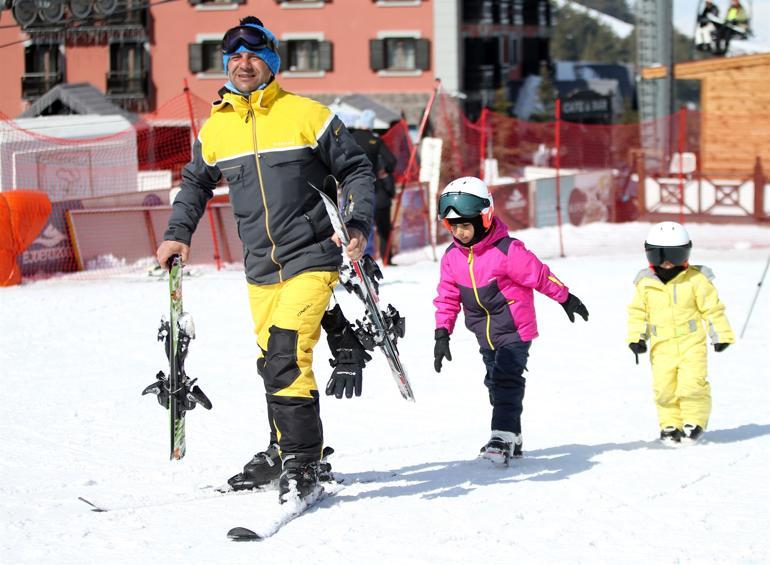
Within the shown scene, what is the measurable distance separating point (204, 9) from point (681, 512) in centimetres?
4142

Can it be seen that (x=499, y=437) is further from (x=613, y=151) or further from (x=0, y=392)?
(x=613, y=151)

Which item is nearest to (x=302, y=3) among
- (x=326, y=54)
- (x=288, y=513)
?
(x=326, y=54)

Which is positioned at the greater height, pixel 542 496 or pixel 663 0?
pixel 663 0

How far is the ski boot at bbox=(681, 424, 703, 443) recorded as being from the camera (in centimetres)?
709

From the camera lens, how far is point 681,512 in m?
5.53

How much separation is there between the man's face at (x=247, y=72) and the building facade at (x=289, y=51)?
3788cm

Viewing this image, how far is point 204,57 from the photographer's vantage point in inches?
1766

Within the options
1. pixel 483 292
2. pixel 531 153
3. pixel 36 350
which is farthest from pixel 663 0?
pixel 483 292

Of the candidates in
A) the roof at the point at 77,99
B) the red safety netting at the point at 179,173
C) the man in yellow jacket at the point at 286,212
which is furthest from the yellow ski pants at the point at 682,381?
the roof at the point at 77,99

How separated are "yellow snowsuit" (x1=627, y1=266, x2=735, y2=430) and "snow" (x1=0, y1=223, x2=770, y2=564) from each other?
0.27 meters

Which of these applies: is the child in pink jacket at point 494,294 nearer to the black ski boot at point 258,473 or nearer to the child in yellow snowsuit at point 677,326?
the child in yellow snowsuit at point 677,326

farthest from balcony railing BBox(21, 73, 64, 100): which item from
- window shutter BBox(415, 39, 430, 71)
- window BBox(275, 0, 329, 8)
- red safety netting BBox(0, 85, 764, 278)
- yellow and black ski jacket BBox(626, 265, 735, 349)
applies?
yellow and black ski jacket BBox(626, 265, 735, 349)

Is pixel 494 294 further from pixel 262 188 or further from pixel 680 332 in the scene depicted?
pixel 262 188

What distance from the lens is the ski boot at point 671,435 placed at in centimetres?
712
